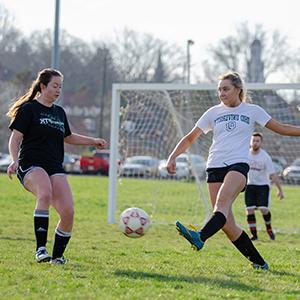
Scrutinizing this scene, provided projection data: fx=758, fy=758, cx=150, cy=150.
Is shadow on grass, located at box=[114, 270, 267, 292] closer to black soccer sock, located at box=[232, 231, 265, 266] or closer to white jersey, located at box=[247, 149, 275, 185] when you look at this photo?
black soccer sock, located at box=[232, 231, 265, 266]

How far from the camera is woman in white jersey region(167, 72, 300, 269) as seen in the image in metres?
6.70

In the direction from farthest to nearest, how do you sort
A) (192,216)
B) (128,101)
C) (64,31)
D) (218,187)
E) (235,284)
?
(64,31)
(192,216)
(128,101)
(218,187)
(235,284)

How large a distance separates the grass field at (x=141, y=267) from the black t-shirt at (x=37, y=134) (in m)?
1.00

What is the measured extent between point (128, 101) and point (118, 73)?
139 feet

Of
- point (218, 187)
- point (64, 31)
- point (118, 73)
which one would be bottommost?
point (218, 187)

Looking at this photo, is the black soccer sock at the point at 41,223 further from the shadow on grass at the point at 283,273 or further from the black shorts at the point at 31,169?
the shadow on grass at the point at 283,273

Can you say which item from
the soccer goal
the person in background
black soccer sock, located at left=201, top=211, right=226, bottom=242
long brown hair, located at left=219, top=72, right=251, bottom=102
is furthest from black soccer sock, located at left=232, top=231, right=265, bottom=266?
the soccer goal

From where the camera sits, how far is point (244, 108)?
22.9ft

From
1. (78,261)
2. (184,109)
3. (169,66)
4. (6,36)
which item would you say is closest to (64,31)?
(6,36)

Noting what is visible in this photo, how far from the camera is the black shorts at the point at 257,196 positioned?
11.9 metres

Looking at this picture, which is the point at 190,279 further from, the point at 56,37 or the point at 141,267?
the point at 56,37

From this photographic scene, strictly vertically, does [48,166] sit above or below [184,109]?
below

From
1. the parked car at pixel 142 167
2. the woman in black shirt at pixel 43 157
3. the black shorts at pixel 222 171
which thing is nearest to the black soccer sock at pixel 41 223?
the woman in black shirt at pixel 43 157

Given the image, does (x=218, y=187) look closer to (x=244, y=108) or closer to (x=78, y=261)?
(x=244, y=108)
